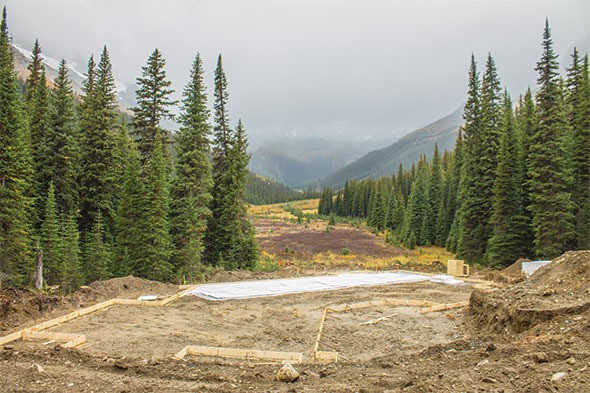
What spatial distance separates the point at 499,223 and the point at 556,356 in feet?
80.7

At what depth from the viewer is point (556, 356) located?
5633 mm

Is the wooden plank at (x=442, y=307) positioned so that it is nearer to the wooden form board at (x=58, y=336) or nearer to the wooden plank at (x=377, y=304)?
the wooden plank at (x=377, y=304)

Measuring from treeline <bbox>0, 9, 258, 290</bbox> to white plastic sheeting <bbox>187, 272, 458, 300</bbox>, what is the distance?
13.4 feet

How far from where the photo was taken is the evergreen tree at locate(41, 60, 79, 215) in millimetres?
21859

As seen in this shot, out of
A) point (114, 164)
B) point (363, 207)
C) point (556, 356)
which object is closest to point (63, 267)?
point (114, 164)

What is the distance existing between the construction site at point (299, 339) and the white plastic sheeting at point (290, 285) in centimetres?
14

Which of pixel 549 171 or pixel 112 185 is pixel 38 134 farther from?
pixel 549 171

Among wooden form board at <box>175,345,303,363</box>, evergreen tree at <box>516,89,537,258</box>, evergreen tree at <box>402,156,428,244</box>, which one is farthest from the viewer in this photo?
evergreen tree at <box>402,156,428,244</box>

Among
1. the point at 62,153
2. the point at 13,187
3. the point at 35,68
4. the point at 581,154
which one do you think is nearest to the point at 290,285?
the point at 13,187

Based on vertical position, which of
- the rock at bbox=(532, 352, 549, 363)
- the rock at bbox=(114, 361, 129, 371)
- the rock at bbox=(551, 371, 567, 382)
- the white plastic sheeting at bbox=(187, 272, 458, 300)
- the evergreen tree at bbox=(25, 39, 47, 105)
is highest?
the evergreen tree at bbox=(25, 39, 47, 105)

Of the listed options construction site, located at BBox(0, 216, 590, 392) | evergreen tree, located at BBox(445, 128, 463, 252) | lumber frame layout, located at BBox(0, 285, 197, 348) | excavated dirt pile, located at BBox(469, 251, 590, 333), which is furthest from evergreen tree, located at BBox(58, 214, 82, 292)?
evergreen tree, located at BBox(445, 128, 463, 252)

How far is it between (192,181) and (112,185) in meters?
5.32

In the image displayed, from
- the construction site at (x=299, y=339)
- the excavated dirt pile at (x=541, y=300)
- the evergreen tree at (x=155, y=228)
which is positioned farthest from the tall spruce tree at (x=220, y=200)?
the excavated dirt pile at (x=541, y=300)

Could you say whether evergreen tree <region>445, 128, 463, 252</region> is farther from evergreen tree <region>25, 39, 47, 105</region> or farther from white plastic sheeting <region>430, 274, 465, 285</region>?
evergreen tree <region>25, 39, 47, 105</region>
